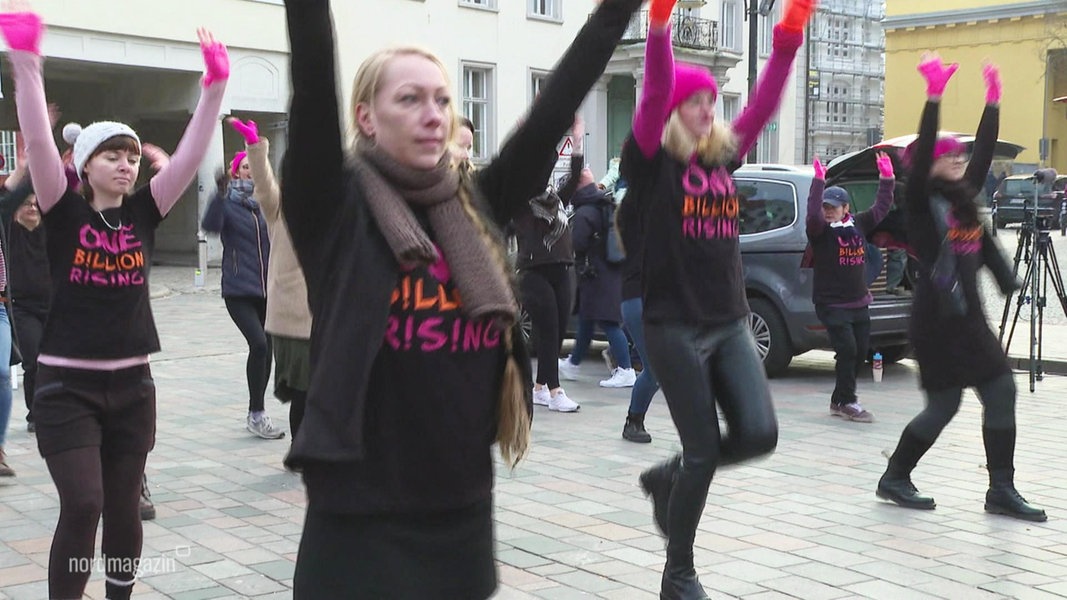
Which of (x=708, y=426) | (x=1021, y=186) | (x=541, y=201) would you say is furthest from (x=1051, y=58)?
(x=708, y=426)

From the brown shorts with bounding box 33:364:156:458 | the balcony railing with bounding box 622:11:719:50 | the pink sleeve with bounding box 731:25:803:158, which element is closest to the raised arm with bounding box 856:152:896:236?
the pink sleeve with bounding box 731:25:803:158

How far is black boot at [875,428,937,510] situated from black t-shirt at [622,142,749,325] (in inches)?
78.5

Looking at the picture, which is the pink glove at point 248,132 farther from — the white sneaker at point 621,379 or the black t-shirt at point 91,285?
the white sneaker at point 621,379

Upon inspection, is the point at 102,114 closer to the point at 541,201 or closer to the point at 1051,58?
the point at 541,201

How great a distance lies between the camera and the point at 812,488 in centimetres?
639

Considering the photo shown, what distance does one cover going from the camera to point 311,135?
2.20 metres

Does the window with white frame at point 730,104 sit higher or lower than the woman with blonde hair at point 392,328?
higher

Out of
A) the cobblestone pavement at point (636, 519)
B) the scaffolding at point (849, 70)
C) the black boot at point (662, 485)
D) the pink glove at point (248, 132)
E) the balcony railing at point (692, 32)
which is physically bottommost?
the cobblestone pavement at point (636, 519)

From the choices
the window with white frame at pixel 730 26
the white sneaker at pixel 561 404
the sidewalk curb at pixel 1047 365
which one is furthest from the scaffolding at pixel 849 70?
the white sneaker at pixel 561 404

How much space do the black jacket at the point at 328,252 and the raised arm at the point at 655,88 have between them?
161 centimetres

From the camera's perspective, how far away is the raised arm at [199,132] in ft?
11.2

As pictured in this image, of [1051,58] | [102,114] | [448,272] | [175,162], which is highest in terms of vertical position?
[1051,58]

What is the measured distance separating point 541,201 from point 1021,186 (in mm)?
34228

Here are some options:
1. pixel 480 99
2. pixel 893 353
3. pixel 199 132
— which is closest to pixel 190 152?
pixel 199 132
